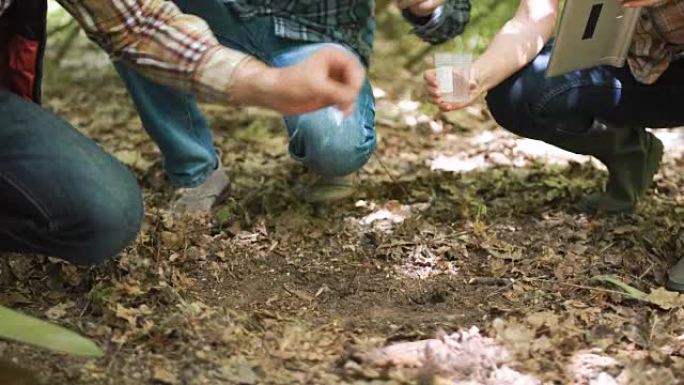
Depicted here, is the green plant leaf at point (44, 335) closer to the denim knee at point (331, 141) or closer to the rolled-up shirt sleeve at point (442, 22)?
the denim knee at point (331, 141)

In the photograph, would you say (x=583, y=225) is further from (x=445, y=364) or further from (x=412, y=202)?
(x=445, y=364)

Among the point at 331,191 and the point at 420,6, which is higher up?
the point at 420,6

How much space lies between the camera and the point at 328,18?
2.35 meters

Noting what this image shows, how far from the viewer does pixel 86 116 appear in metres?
3.40

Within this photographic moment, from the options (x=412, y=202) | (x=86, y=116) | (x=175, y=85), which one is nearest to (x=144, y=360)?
(x=175, y=85)

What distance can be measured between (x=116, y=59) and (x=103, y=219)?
0.29 metres

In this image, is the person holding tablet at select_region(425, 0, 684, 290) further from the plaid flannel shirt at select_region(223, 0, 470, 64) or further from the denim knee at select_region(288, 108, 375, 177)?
the denim knee at select_region(288, 108, 375, 177)

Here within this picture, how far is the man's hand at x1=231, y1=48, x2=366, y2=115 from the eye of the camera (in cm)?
156

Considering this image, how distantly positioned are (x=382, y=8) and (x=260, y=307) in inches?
90.7

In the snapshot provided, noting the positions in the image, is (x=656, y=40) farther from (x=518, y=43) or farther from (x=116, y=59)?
(x=116, y=59)

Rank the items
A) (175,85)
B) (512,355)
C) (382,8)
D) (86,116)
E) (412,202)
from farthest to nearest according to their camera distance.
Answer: (382,8)
(86,116)
(412,202)
(512,355)
(175,85)

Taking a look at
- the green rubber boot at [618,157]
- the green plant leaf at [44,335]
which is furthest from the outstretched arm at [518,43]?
the green plant leaf at [44,335]

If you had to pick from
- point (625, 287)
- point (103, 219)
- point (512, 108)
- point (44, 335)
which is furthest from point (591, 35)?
point (44, 335)

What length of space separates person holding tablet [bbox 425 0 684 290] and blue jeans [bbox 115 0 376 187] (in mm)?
362
